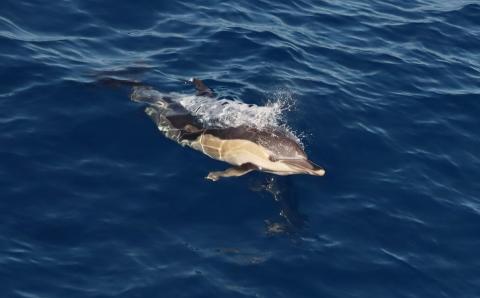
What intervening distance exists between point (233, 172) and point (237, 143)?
3.21ft

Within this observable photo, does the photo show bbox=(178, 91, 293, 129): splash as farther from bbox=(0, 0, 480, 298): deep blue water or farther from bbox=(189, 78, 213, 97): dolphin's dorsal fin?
bbox=(0, 0, 480, 298): deep blue water

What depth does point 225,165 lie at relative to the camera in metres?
20.7

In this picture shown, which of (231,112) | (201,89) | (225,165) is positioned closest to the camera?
(225,165)

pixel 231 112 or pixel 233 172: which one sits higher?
pixel 231 112

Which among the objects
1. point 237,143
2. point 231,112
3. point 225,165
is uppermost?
point 231,112

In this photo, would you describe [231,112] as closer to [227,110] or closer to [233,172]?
[227,110]

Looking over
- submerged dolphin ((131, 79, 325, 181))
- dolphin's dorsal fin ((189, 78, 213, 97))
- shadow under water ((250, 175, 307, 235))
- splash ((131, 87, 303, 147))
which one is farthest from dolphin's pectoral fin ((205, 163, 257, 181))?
dolphin's dorsal fin ((189, 78, 213, 97))

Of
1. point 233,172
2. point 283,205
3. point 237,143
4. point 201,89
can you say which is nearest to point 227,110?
point 201,89

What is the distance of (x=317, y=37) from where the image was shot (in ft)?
92.9

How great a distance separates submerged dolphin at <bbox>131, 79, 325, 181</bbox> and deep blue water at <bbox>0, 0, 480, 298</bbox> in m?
0.36

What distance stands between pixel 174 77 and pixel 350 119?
18.8 ft

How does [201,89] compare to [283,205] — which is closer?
[283,205]

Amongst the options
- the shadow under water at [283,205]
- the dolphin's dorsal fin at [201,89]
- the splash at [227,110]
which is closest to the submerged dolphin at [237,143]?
the splash at [227,110]

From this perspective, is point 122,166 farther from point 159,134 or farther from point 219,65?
point 219,65
